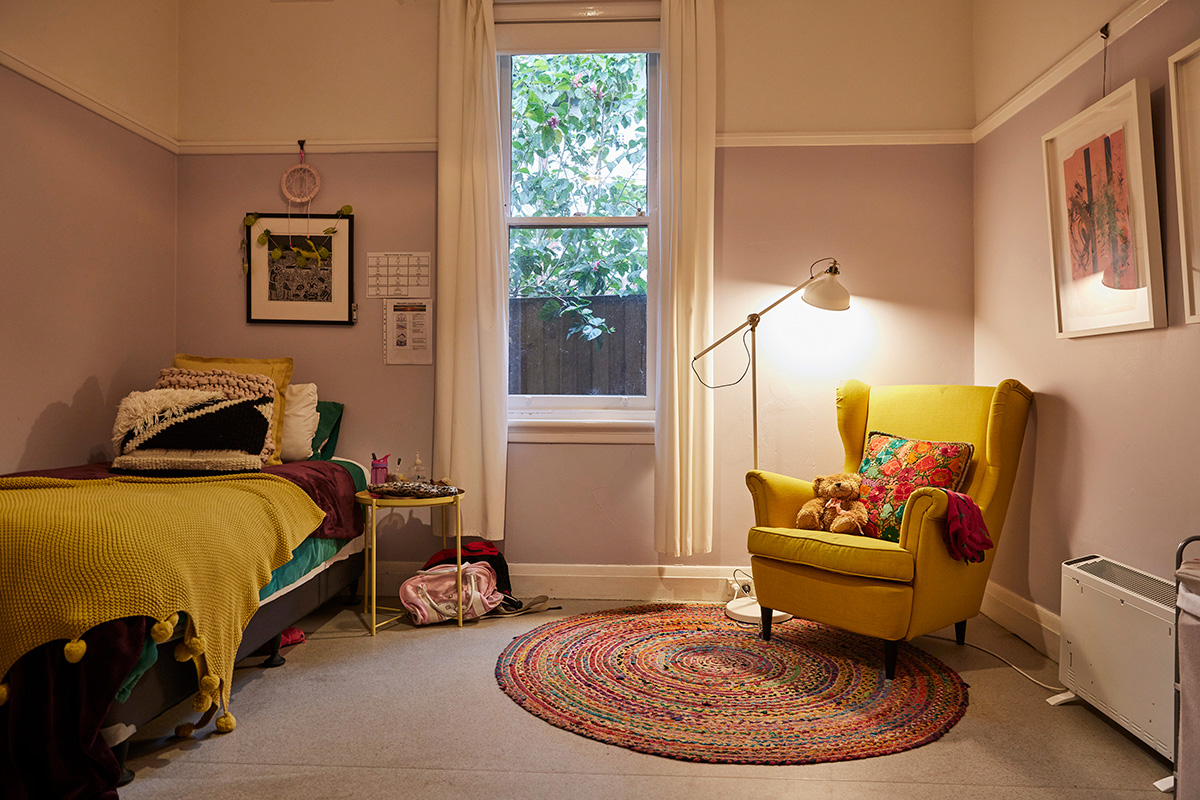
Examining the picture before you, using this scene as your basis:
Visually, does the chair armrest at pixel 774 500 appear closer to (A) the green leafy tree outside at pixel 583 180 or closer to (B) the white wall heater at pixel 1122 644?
(B) the white wall heater at pixel 1122 644

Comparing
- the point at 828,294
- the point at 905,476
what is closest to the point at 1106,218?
the point at 828,294

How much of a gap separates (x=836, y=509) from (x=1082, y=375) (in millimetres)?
944

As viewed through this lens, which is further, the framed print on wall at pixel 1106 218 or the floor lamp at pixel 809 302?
the floor lamp at pixel 809 302

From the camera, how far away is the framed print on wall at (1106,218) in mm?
2166

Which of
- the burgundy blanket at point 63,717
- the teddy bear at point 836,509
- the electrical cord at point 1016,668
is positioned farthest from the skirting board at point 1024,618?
the burgundy blanket at point 63,717

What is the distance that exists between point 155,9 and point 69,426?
195 centimetres

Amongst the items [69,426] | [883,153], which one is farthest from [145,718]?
[883,153]

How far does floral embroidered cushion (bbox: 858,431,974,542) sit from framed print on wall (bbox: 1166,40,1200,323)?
2.88 feet

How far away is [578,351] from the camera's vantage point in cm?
363

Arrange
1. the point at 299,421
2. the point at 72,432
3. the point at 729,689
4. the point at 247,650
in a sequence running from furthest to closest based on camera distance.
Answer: the point at 299,421 < the point at 72,432 < the point at 729,689 < the point at 247,650

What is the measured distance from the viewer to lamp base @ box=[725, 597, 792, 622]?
9.94 ft

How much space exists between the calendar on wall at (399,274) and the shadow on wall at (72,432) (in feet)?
3.98

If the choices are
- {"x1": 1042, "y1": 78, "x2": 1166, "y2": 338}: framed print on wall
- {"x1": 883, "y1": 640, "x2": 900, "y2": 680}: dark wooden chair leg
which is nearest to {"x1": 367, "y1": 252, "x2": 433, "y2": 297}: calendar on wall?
{"x1": 883, "y1": 640, "x2": 900, "y2": 680}: dark wooden chair leg

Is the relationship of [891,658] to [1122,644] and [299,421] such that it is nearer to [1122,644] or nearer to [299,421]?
[1122,644]
